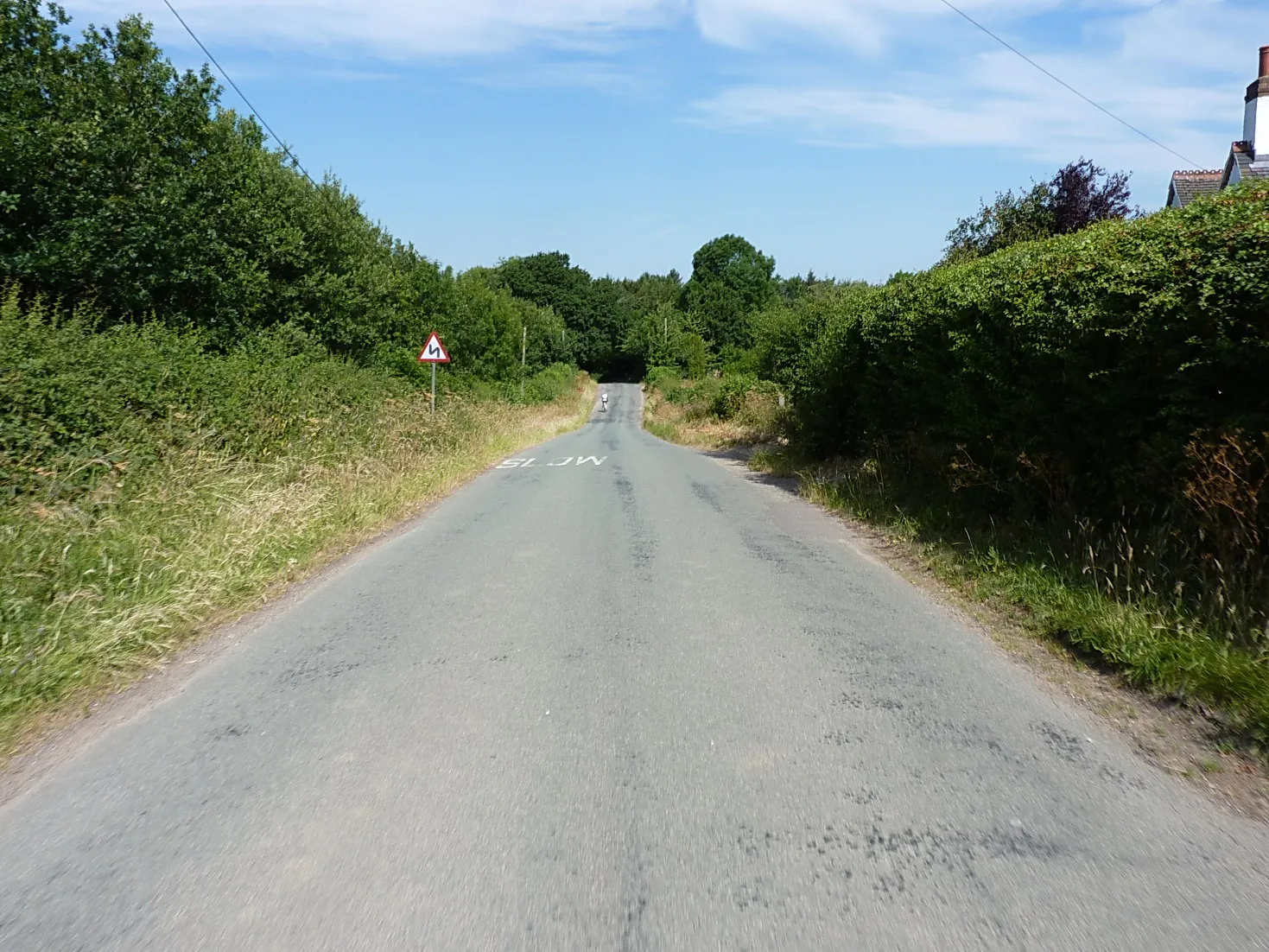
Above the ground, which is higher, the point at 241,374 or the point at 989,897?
the point at 241,374

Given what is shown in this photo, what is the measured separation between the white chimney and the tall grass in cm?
2065

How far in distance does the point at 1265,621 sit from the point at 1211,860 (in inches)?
84.1

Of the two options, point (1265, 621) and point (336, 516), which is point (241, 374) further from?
point (1265, 621)

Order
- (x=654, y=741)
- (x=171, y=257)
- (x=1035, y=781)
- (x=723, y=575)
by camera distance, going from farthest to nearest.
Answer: (x=171, y=257) → (x=723, y=575) → (x=654, y=741) → (x=1035, y=781)

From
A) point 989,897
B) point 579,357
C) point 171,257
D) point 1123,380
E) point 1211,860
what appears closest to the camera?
point 989,897

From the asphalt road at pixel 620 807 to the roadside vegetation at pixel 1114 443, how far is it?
0.87 meters

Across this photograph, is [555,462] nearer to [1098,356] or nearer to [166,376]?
[166,376]

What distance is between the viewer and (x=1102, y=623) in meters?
5.46

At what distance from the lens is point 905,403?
468 inches

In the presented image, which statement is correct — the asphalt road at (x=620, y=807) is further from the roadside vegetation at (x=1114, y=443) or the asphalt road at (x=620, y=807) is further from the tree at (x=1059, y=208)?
the tree at (x=1059, y=208)

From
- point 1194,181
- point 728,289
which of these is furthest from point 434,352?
point 728,289

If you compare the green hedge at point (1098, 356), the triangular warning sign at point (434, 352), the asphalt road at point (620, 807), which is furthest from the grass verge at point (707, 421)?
the asphalt road at point (620, 807)

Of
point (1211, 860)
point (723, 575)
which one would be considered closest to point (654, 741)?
point (1211, 860)

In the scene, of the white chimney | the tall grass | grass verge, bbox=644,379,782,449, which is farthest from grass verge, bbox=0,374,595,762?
the white chimney
